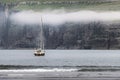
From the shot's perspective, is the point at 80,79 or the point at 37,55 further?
the point at 37,55

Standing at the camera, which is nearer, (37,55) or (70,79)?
(70,79)

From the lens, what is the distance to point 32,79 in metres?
53.1

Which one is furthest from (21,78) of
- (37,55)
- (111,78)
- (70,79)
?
(37,55)

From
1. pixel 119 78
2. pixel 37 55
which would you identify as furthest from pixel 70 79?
pixel 37 55

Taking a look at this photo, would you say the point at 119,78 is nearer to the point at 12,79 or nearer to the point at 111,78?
the point at 111,78

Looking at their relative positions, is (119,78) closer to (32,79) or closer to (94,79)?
(94,79)

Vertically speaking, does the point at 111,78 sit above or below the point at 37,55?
above

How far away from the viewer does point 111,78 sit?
54.4m

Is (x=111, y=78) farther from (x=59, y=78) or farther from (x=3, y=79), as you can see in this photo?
(x=3, y=79)

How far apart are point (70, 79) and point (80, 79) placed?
1016 millimetres

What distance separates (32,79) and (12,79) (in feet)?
6.75

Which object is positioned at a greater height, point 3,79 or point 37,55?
point 3,79

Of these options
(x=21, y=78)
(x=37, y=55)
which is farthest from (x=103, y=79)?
(x=37, y=55)

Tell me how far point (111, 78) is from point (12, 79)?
9.91 m
